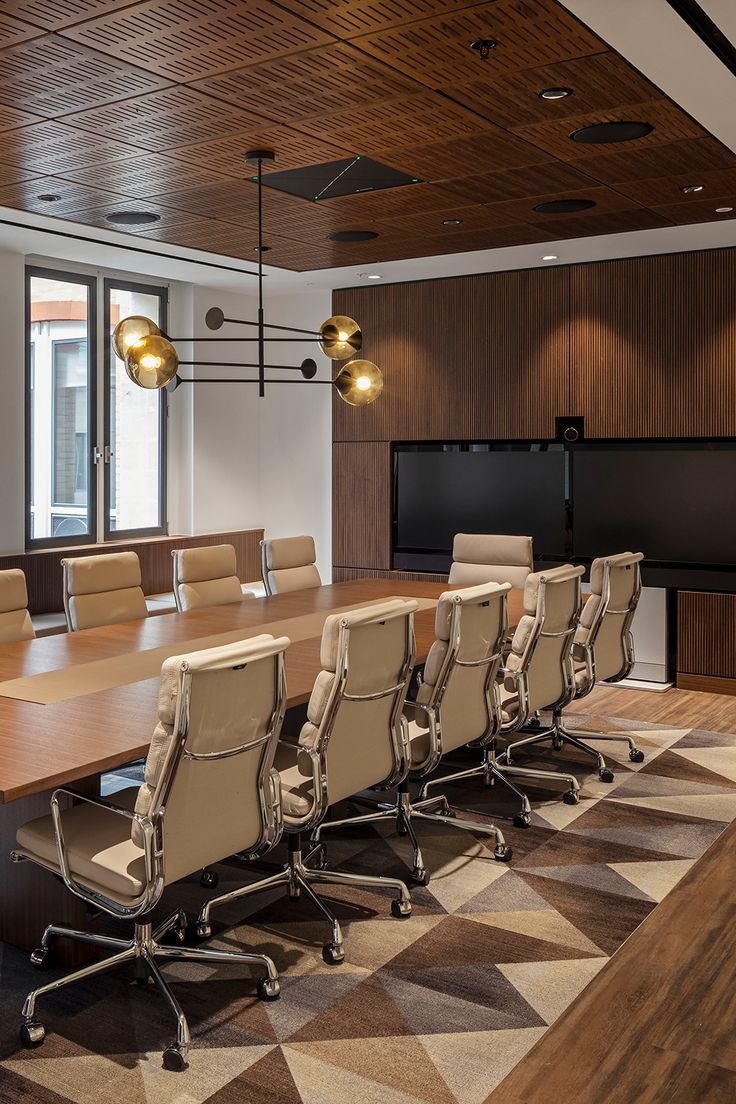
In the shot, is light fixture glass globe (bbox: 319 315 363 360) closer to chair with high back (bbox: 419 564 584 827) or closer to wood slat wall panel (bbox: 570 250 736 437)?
chair with high back (bbox: 419 564 584 827)

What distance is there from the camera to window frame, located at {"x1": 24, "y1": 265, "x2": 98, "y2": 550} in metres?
7.65

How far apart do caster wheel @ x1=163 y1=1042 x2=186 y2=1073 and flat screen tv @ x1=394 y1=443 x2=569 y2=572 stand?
559 centimetres

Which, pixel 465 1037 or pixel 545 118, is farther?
pixel 545 118

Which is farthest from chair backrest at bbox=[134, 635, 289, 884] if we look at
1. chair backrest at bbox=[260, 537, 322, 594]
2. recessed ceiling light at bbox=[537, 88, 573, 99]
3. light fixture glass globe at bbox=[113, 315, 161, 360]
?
chair backrest at bbox=[260, 537, 322, 594]

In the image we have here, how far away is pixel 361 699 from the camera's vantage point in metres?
3.46

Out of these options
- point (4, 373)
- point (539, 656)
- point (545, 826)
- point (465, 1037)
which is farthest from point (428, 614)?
point (4, 373)

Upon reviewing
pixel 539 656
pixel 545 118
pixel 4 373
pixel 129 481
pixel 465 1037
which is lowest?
pixel 465 1037

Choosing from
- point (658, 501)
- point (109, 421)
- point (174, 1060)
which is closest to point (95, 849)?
point (174, 1060)

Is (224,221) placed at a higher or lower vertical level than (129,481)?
higher

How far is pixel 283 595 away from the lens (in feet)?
20.0

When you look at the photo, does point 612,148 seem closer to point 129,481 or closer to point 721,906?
point 721,906

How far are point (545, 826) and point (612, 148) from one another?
3061mm

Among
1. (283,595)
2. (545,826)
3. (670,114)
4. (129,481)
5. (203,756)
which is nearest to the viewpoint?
(203,756)

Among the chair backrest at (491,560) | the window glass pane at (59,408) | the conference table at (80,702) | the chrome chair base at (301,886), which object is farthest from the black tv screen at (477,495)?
the chrome chair base at (301,886)
